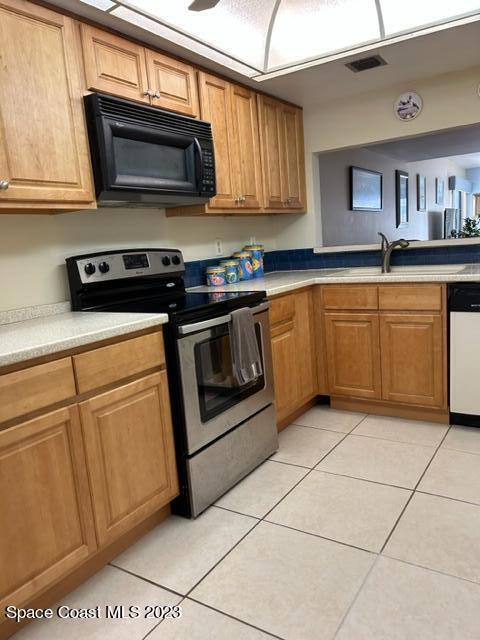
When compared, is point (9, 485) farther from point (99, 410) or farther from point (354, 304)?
point (354, 304)

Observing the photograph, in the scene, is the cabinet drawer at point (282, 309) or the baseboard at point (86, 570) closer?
the baseboard at point (86, 570)

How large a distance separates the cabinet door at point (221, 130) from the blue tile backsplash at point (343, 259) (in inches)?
19.1

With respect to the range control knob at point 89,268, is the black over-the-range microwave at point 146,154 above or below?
above

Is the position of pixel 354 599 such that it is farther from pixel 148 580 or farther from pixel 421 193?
pixel 421 193

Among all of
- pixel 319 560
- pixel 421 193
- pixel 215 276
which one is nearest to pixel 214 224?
pixel 215 276

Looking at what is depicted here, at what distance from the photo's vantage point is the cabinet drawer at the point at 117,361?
5.28ft

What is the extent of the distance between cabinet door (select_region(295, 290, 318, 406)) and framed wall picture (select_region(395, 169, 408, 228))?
153 inches

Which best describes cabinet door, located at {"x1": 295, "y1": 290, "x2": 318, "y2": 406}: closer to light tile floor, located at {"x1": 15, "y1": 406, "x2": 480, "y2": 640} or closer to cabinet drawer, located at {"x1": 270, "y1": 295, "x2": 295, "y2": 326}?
cabinet drawer, located at {"x1": 270, "y1": 295, "x2": 295, "y2": 326}

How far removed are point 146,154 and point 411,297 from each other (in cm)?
166

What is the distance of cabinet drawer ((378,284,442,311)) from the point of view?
2724 millimetres

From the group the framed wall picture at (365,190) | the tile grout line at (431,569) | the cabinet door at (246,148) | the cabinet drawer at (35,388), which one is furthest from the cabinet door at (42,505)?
the framed wall picture at (365,190)

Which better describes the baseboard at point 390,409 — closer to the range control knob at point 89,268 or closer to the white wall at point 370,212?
the white wall at point 370,212

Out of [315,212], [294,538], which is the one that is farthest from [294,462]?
[315,212]

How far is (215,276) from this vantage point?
306cm
